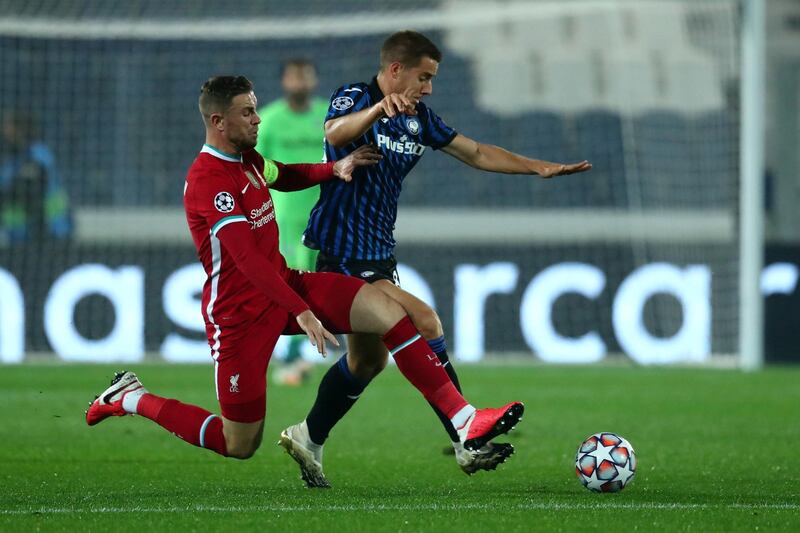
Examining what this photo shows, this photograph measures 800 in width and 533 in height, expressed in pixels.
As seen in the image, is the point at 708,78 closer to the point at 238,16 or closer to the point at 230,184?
the point at 238,16

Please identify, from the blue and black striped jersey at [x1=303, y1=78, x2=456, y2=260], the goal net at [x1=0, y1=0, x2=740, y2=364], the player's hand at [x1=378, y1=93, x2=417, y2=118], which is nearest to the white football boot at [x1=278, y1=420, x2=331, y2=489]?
the blue and black striped jersey at [x1=303, y1=78, x2=456, y2=260]

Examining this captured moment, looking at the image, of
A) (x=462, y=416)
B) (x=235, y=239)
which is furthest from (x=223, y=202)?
(x=462, y=416)

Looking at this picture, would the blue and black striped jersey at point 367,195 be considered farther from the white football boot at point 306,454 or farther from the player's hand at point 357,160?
the white football boot at point 306,454

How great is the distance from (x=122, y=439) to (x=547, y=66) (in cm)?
1016

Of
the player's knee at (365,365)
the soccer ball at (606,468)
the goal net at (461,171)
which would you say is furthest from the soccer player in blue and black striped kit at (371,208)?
the goal net at (461,171)

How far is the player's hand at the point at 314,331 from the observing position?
4.59 m

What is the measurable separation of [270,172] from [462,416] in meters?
1.18

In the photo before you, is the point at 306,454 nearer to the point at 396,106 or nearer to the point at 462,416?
the point at 462,416

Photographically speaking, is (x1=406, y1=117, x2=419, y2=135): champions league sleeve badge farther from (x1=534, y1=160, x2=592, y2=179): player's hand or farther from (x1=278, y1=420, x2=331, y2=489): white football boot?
(x1=278, y1=420, x2=331, y2=489): white football boot

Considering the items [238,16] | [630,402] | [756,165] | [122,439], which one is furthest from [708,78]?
[122,439]

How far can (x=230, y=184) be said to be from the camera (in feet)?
16.4

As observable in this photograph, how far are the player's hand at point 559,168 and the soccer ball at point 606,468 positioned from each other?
1048 millimetres

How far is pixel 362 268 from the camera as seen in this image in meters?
5.52

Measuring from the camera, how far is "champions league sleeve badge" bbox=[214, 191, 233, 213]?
16.2ft
